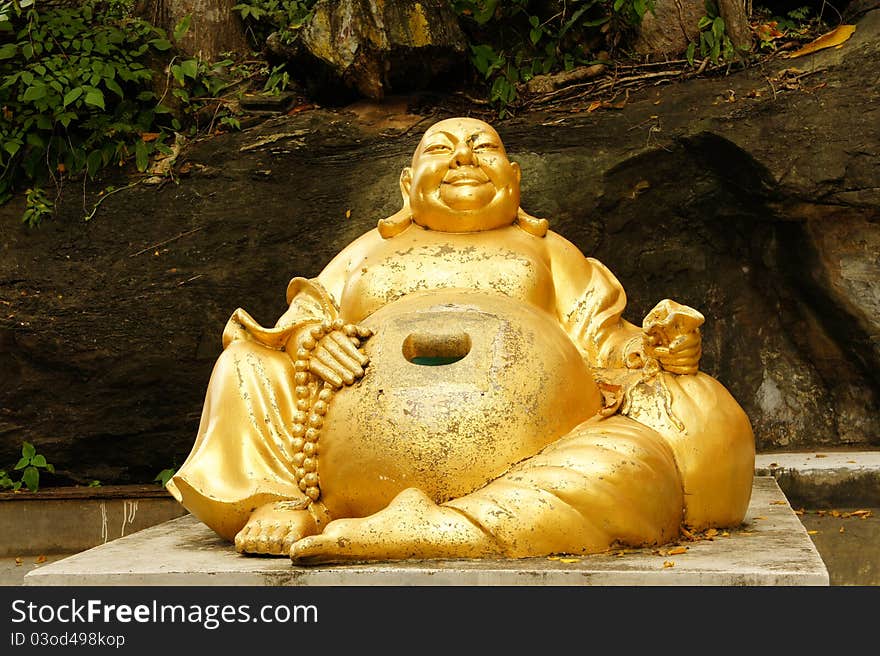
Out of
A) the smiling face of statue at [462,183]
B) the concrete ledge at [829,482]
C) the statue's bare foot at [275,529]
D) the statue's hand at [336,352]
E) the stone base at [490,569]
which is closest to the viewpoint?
the stone base at [490,569]

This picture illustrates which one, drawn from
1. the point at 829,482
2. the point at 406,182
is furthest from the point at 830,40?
the point at 406,182

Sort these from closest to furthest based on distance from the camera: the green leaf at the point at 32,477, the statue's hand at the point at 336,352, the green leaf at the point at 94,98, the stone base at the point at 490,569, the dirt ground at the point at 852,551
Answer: the stone base at the point at 490,569, the statue's hand at the point at 336,352, the dirt ground at the point at 852,551, the green leaf at the point at 32,477, the green leaf at the point at 94,98

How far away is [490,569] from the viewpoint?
364 centimetres

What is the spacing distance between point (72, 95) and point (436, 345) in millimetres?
3742

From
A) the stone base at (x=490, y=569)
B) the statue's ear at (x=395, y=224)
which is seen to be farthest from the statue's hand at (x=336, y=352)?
the stone base at (x=490, y=569)

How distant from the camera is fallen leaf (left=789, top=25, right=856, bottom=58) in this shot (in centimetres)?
726

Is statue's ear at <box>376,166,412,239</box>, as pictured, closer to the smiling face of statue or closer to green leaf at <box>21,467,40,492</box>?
the smiling face of statue

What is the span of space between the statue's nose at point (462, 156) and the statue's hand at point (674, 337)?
41.4 inches

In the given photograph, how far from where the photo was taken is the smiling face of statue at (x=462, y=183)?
4.93 meters

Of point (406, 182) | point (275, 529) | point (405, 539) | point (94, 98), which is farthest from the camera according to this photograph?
point (94, 98)

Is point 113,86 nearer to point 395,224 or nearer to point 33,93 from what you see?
point 33,93

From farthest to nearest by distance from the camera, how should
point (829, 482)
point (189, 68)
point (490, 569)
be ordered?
point (189, 68) → point (829, 482) → point (490, 569)

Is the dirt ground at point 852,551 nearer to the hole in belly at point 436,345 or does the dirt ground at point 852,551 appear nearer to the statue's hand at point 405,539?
the hole in belly at point 436,345

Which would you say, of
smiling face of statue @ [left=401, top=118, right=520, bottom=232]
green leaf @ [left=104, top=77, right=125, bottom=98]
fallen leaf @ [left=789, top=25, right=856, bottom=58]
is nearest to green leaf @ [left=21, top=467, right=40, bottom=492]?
green leaf @ [left=104, top=77, right=125, bottom=98]
